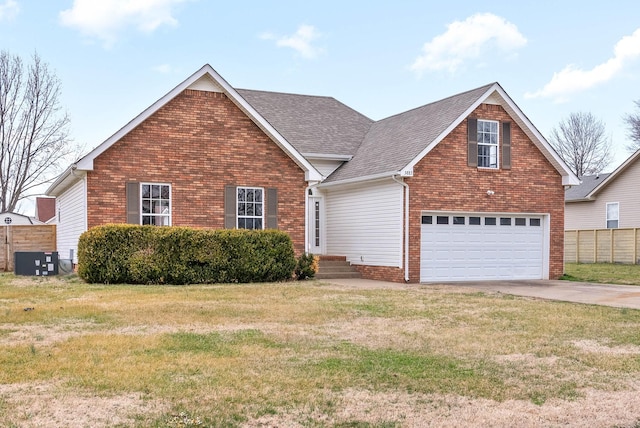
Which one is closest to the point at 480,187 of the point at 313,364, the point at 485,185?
the point at 485,185

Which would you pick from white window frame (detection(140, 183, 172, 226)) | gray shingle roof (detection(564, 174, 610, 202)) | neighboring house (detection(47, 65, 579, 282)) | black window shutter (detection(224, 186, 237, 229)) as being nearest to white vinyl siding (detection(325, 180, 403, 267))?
neighboring house (detection(47, 65, 579, 282))

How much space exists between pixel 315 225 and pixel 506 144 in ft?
23.1

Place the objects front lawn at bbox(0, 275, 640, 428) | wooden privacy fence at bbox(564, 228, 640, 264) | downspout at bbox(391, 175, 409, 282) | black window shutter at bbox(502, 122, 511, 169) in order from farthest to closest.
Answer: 1. wooden privacy fence at bbox(564, 228, 640, 264)
2. black window shutter at bbox(502, 122, 511, 169)
3. downspout at bbox(391, 175, 409, 282)
4. front lawn at bbox(0, 275, 640, 428)

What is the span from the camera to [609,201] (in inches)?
1409

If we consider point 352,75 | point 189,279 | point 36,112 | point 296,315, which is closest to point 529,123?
point 352,75

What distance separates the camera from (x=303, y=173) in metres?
22.4

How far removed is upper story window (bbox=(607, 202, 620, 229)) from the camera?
35.3 m

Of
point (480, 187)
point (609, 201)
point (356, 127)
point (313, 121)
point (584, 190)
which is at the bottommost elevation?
point (609, 201)

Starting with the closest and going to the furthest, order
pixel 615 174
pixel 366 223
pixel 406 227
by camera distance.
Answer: pixel 406 227, pixel 366 223, pixel 615 174

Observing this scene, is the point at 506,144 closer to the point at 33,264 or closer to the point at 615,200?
the point at 33,264

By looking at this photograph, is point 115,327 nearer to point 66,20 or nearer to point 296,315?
point 296,315

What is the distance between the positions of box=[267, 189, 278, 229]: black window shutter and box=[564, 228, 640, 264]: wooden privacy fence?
62.6ft

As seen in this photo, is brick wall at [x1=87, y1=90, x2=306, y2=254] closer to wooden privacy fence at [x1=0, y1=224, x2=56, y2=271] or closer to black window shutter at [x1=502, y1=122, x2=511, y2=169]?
black window shutter at [x1=502, y1=122, x2=511, y2=169]

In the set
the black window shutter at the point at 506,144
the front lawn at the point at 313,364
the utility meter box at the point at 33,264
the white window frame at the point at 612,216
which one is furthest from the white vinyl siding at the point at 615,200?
the utility meter box at the point at 33,264
